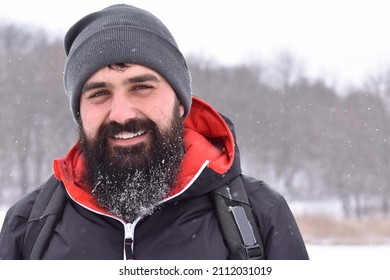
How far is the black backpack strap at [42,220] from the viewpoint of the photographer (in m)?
1.38

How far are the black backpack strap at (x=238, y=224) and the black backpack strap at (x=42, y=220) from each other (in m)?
0.48

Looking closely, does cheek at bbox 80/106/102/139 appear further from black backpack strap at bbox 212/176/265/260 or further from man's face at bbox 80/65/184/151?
black backpack strap at bbox 212/176/265/260

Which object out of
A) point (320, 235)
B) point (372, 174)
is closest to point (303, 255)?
point (320, 235)

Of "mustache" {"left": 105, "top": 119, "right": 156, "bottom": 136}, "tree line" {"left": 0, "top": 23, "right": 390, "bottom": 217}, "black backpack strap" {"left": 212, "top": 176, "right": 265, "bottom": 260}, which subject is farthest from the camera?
"tree line" {"left": 0, "top": 23, "right": 390, "bottom": 217}

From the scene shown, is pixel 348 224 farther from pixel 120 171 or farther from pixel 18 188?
pixel 120 171

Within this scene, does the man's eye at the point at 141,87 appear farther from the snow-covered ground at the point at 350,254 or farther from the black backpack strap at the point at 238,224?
the snow-covered ground at the point at 350,254

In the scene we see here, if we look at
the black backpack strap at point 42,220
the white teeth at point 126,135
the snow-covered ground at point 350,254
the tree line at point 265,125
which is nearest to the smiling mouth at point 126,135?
the white teeth at point 126,135

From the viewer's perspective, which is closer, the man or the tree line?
the man

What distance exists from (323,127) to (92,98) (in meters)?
34.2

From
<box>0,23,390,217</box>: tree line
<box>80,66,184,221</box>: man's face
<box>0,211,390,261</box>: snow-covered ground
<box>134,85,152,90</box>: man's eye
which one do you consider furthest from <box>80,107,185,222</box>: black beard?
<box>0,23,390,217</box>: tree line

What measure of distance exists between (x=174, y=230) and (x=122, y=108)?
1.28ft

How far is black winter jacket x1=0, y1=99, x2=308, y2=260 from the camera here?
54.1 inches

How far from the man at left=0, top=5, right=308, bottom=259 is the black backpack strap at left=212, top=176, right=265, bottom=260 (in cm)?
3

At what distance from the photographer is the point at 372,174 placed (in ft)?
103
